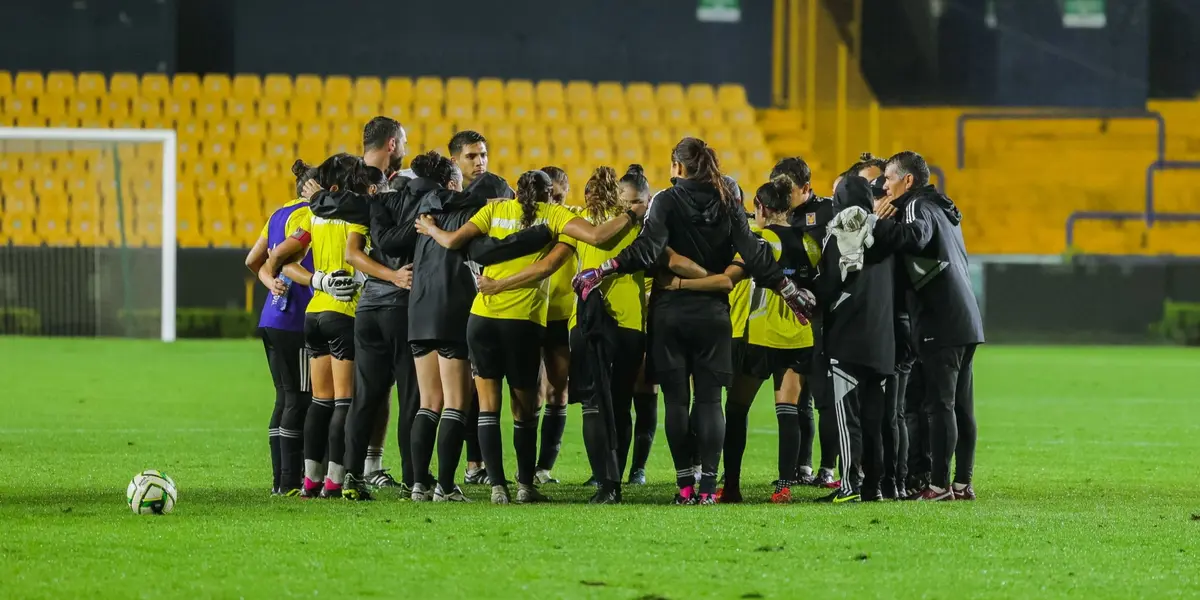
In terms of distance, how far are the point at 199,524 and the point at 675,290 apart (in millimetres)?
2345

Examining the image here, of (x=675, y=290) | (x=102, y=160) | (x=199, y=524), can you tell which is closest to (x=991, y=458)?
(x=675, y=290)

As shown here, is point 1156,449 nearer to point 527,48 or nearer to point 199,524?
point 199,524

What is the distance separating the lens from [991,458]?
10234 millimetres

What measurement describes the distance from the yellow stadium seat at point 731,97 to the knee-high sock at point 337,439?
743 inches

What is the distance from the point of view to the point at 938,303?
7773mm

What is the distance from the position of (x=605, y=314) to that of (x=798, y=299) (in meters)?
0.90

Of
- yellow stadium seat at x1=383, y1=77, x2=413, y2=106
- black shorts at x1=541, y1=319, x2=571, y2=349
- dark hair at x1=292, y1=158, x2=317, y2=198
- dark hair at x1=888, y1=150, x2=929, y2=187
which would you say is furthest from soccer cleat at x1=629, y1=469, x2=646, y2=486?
yellow stadium seat at x1=383, y1=77, x2=413, y2=106

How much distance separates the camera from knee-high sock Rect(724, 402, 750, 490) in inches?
299

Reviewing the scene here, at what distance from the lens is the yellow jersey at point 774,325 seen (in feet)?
26.6

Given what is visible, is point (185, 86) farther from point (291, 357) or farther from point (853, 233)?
point (853, 233)

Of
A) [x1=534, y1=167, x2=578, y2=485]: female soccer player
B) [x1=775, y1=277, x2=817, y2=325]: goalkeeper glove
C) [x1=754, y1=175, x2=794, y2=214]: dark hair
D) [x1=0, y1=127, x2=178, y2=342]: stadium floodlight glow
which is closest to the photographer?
[x1=775, y1=277, x2=817, y2=325]: goalkeeper glove

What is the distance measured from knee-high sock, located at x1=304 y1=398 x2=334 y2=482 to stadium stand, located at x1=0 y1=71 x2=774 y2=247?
51.3ft

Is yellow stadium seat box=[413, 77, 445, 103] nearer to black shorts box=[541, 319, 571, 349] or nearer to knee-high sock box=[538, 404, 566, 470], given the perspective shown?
knee-high sock box=[538, 404, 566, 470]

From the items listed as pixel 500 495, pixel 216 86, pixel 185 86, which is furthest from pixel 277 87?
pixel 500 495
